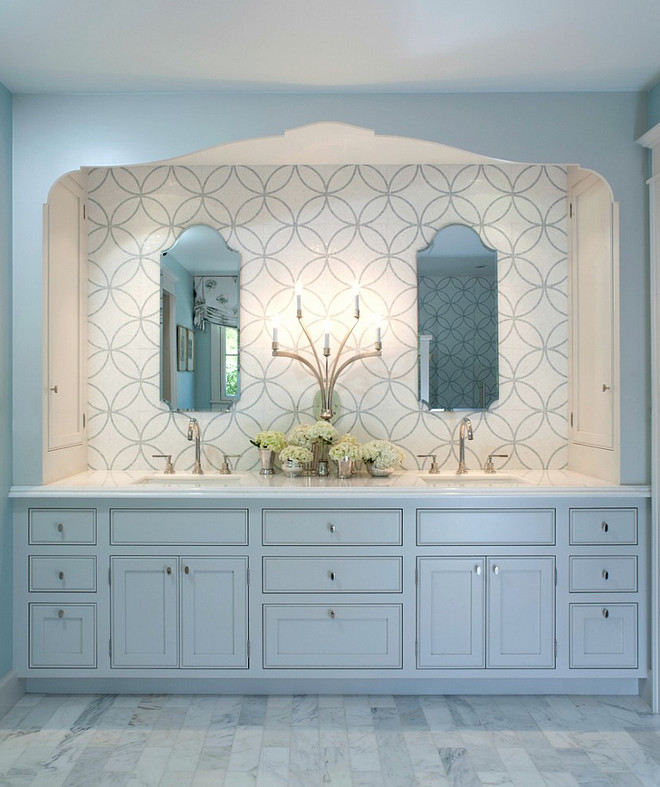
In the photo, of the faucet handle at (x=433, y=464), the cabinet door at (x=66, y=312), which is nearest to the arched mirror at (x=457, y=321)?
the faucet handle at (x=433, y=464)

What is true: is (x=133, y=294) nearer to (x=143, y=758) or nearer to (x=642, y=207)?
(x=143, y=758)

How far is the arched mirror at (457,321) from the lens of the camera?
356cm

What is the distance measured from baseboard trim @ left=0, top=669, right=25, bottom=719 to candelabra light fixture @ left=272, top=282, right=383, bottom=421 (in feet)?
5.55

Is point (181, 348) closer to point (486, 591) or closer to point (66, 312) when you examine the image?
point (66, 312)

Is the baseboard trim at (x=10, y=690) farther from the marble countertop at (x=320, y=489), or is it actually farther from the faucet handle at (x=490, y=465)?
the faucet handle at (x=490, y=465)

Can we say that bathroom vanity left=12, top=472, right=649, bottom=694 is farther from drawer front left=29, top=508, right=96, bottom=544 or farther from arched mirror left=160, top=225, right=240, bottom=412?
arched mirror left=160, top=225, right=240, bottom=412

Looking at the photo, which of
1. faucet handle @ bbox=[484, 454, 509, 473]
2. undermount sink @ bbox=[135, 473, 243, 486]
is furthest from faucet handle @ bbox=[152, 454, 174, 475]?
faucet handle @ bbox=[484, 454, 509, 473]

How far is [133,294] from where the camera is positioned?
3.57 metres

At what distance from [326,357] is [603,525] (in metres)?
1.44

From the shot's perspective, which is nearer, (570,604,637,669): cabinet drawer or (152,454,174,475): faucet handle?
(570,604,637,669): cabinet drawer

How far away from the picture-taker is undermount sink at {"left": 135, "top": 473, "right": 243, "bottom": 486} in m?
3.29

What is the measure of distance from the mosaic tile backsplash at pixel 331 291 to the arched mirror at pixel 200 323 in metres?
0.05

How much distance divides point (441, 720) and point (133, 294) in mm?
2341

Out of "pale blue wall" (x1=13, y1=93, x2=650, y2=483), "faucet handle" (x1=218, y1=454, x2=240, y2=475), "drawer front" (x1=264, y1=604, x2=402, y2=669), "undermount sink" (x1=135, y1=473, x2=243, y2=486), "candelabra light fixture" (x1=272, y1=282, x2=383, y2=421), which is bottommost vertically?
"drawer front" (x1=264, y1=604, x2=402, y2=669)
